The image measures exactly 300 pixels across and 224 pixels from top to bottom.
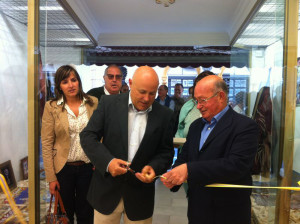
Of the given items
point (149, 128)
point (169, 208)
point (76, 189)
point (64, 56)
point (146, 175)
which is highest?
point (64, 56)

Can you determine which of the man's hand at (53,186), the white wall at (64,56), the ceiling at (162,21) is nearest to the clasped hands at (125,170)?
the man's hand at (53,186)

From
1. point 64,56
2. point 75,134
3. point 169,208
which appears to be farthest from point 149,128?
point 64,56

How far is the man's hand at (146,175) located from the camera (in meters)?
1.30

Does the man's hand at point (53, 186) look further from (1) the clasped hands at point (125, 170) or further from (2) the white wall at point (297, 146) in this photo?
(2) the white wall at point (297, 146)

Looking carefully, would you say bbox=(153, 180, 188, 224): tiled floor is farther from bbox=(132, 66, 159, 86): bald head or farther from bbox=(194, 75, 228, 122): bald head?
bbox=(132, 66, 159, 86): bald head

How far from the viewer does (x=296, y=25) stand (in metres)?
2.12

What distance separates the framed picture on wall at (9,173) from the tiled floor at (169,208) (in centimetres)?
161

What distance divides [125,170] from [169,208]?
236cm

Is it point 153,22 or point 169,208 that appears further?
point 153,22

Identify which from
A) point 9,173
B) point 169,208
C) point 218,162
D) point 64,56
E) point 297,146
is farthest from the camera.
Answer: point 64,56

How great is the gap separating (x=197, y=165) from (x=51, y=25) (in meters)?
2.59

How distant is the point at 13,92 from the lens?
7.77ft

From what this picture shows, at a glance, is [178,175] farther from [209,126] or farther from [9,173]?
[9,173]

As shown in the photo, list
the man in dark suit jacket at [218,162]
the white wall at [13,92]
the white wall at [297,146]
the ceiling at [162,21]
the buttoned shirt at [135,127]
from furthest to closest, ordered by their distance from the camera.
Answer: the ceiling at [162,21] < the white wall at [13,92] < the white wall at [297,146] < the buttoned shirt at [135,127] < the man in dark suit jacket at [218,162]
